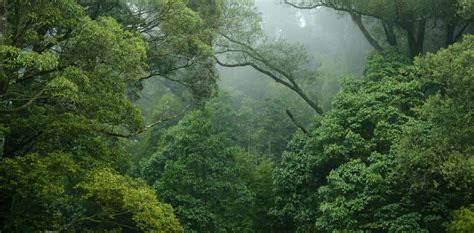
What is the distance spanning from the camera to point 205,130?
59.5ft

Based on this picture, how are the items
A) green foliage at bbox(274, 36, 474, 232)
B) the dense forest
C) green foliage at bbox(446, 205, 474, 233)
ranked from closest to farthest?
the dense forest
green foliage at bbox(446, 205, 474, 233)
green foliage at bbox(274, 36, 474, 232)

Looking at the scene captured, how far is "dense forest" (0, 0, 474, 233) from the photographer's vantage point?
27.3ft

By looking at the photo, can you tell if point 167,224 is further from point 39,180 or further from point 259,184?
point 259,184

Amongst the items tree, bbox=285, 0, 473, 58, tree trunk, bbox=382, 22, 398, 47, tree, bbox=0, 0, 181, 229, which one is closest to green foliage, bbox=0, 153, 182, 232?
tree, bbox=0, 0, 181, 229

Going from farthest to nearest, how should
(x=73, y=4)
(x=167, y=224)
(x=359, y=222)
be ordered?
(x=359, y=222) → (x=167, y=224) → (x=73, y=4)

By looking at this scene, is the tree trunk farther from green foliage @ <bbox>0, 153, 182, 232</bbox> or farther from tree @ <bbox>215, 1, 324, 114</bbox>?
green foliage @ <bbox>0, 153, 182, 232</bbox>

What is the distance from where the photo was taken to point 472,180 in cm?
1014

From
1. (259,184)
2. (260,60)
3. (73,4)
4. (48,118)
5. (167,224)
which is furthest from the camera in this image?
(259,184)

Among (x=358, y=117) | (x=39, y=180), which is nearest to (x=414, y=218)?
(x=358, y=117)

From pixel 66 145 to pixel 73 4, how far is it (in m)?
3.26

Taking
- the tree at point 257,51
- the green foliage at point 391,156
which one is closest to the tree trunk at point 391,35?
the green foliage at point 391,156

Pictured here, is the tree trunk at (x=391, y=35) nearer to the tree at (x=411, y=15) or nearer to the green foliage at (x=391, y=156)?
the tree at (x=411, y=15)

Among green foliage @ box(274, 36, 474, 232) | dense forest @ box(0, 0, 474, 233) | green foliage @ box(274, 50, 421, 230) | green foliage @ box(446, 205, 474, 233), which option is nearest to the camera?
dense forest @ box(0, 0, 474, 233)

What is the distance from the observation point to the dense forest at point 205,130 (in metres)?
8.33
